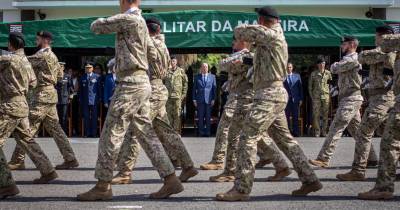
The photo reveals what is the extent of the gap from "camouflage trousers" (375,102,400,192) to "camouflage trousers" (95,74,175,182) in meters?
2.31

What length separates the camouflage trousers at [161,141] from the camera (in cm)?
948

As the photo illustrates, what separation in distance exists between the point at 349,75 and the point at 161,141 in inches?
119

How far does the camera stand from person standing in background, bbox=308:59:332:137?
62.6ft

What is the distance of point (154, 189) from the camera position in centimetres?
903

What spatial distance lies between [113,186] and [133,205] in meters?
1.55

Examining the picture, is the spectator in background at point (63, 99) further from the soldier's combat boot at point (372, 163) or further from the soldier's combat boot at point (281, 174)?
the soldier's combat boot at point (281, 174)

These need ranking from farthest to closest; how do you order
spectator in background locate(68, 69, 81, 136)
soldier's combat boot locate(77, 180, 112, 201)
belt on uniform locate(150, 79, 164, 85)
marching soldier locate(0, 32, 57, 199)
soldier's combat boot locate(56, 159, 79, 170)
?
spectator in background locate(68, 69, 81, 136) → soldier's combat boot locate(56, 159, 79, 170) → belt on uniform locate(150, 79, 164, 85) → marching soldier locate(0, 32, 57, 199) → soldier's combat boot locate(77, 180, 112, 201)

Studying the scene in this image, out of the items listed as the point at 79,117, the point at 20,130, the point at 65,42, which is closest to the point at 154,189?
the point at 20,130

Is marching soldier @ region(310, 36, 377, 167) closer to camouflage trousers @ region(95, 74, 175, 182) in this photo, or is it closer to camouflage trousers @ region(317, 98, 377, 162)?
camouflage trousers @ region(317, 98, 377, 162)

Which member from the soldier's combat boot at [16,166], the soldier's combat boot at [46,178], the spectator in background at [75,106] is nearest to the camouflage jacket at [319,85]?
the spectator in background at [75,106]

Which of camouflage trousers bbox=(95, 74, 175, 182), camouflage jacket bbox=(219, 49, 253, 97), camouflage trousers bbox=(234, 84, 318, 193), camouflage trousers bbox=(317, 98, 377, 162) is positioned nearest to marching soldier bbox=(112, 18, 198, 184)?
camouflage jacket bbox=(219, 49, 253, 97)

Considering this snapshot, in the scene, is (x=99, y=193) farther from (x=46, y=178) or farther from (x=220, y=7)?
(x=220, y=7)

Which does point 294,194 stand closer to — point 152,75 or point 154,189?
point 154,189

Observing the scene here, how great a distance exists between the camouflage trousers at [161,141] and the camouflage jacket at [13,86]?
1.40 metres
